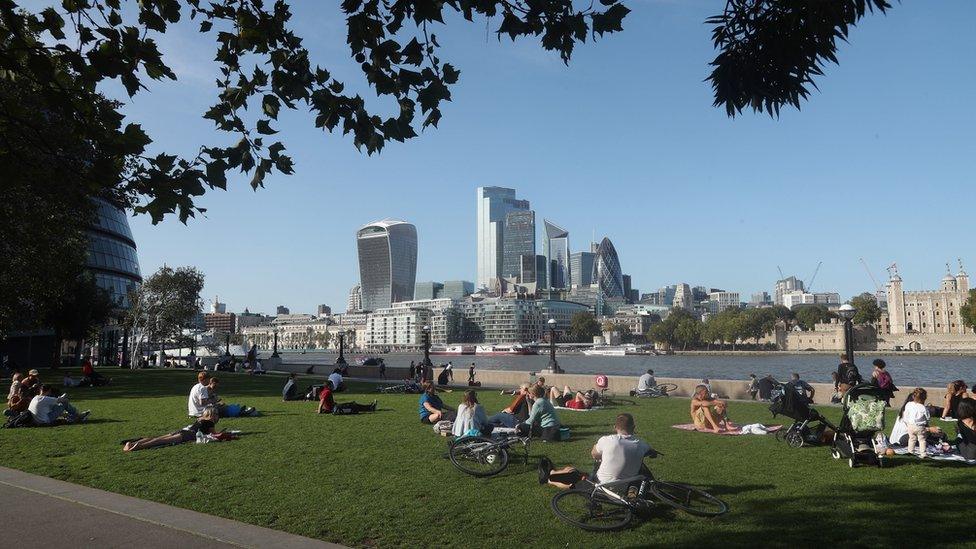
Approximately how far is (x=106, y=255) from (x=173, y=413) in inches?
2741

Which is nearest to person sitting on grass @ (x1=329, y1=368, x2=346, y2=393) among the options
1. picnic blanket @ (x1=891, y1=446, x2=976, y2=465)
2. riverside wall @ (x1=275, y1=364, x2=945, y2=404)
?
riverside wall @ (x1=275, y1=364, x2=945, y2=404)

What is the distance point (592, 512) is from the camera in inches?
280

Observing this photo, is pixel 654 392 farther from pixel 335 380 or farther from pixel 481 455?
pixel 481 455

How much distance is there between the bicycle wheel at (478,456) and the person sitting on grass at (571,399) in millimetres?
9188

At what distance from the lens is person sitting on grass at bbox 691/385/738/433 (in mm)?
13852

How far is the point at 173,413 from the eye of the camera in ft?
58.2

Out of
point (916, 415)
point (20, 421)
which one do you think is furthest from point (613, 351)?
point (916, 415)

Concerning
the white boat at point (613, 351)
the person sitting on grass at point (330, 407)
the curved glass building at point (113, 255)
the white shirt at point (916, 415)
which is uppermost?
the curved glass building at point (113, 255)

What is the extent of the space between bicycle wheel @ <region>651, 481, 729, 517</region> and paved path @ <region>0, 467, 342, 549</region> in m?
3.45

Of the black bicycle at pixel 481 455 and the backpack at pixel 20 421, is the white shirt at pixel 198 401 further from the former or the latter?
the black bicycle at pixel 481 455

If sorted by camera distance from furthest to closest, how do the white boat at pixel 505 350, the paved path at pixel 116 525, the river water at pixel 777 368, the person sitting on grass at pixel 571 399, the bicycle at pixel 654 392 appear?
the white boat at pixel 505 350 < the river water at pixel 777 368 < the bicycle at pixel 654 392 < the person sitting on grass at pixel 571 399 < the paved path at pixel 116 525

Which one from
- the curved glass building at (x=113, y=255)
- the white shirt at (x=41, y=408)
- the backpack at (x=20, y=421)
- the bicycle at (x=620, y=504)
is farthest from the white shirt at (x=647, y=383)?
the curved glass building at (x=113, y=255)

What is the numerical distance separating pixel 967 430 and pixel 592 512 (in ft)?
21.3

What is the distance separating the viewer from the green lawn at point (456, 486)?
21.7 feet
